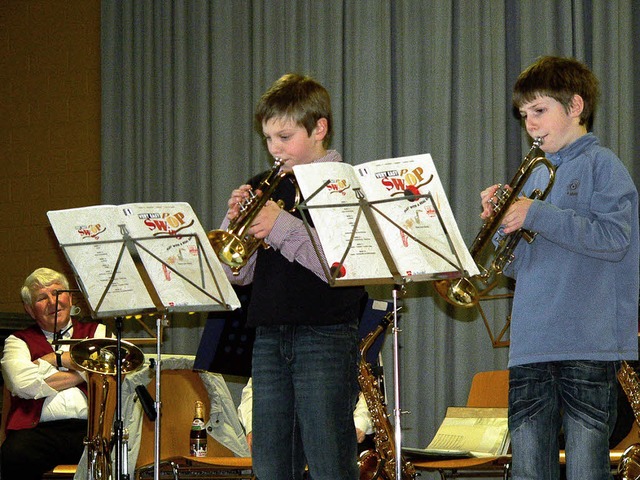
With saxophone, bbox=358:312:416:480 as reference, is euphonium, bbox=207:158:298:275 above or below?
above

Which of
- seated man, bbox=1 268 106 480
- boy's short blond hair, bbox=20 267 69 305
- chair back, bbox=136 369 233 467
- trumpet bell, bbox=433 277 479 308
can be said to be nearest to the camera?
trumpet bell, bbox=433 277 479 308

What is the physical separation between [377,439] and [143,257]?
1769mm

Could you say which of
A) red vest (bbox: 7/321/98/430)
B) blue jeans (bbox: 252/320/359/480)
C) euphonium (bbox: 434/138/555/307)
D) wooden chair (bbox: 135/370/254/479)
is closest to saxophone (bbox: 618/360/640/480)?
euphonium (bbox: 434/138/555/307)

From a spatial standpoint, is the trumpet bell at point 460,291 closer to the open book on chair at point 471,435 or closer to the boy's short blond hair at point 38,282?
the open book on chair at point 471,435

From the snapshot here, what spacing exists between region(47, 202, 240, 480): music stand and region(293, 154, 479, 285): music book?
526 millimetres

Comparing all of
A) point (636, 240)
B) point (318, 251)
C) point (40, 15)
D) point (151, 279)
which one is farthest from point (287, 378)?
point (40, 15)

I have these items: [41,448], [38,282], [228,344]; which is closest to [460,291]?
[228,344]

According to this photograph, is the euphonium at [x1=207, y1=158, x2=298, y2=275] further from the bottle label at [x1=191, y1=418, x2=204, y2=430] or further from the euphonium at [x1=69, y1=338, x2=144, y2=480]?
the bottle label at [x1=191, y1=418, x2=204, y2=430]

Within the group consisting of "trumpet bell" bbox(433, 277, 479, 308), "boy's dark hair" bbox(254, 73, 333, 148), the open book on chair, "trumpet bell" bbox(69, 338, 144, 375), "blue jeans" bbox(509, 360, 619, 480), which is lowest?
the open book on chair

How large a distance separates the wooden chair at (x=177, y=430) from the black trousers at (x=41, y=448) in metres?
0.40

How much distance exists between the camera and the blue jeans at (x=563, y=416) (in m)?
2.65


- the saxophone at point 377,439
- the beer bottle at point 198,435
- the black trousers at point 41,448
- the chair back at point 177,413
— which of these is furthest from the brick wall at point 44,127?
the saxophone at point 377,439

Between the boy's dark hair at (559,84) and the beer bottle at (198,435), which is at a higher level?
the boy's dark hair at (559,84)

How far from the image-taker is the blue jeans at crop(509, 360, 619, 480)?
2.65 m
